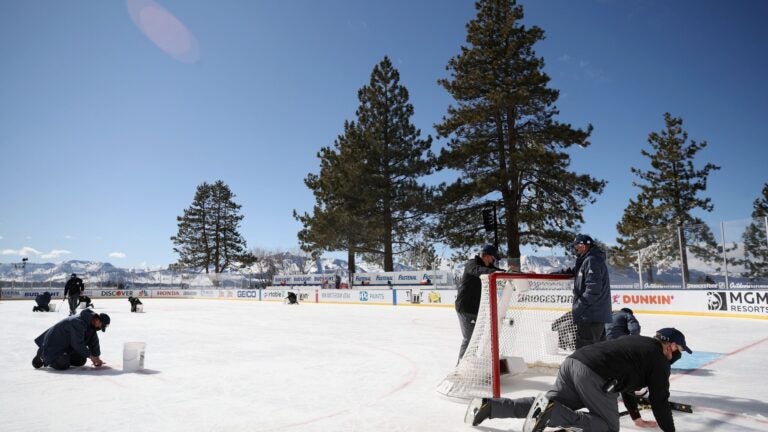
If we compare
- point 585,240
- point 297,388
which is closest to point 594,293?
point 585,240

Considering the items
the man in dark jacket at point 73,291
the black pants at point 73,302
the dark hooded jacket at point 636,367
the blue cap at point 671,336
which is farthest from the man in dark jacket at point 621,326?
the black pants at point 73,302

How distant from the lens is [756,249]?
607 inches

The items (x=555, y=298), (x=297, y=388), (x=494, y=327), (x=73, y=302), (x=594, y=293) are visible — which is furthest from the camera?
(x=73, y=302)

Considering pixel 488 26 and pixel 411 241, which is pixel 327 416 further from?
pixel 411 241

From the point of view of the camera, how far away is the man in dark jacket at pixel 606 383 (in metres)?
3.57

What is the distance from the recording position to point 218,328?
15.0 m

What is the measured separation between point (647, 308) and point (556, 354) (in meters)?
11.8

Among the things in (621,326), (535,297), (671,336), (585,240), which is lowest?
(535,297)

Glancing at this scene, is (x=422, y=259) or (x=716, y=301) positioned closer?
(x=716, y=301)

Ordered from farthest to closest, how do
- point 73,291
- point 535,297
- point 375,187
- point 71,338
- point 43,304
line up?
point 375,187, point 43,304, point 73,291, point 535,297, point 71,338

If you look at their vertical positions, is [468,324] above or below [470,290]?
below

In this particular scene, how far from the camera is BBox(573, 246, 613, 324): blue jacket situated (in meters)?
5.38

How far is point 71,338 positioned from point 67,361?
1.25 feet

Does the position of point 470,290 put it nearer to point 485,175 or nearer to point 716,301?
point 716,301
